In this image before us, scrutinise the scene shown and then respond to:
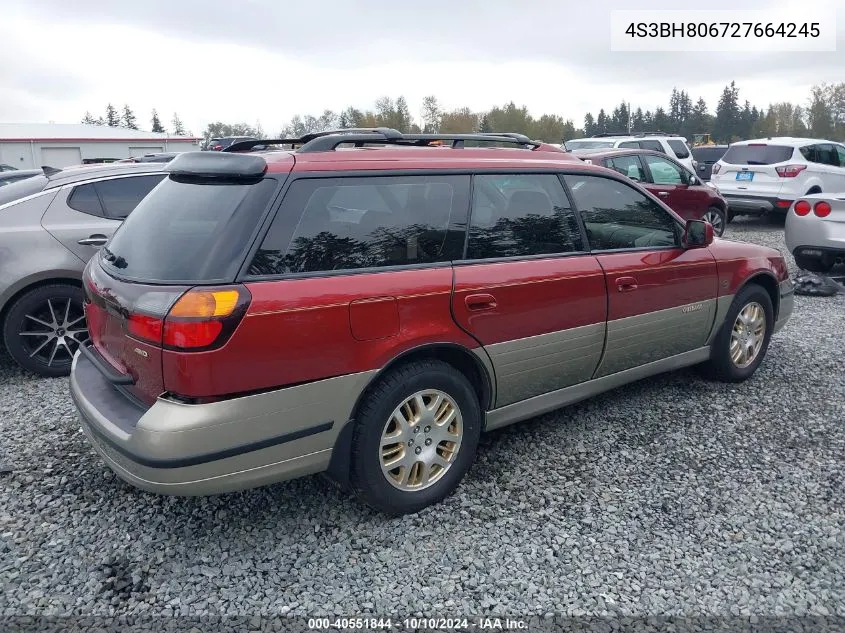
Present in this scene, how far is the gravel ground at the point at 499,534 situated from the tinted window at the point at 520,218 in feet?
3.93

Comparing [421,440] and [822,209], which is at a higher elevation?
[822,209]

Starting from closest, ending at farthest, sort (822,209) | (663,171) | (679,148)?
(822,209) < (663,171) < (679,148)

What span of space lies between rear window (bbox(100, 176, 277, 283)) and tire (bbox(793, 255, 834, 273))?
8.04 m

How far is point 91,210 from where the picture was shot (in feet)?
17.9

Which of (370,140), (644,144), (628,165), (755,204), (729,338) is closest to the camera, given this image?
(370,140)

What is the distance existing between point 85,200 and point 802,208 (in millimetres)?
8040

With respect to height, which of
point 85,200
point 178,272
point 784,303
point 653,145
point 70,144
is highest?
point 70,144

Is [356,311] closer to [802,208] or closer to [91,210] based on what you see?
[91,210]

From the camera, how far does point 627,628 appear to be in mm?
2525

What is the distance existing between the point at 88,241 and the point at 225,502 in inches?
114

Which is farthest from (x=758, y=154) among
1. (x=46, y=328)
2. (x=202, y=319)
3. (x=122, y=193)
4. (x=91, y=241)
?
(x=202, y=319)

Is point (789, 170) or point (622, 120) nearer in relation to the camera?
point (789, 170)

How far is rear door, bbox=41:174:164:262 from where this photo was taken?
5.21 meters

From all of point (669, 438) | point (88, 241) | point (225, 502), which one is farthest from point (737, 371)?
point (88, 241)
